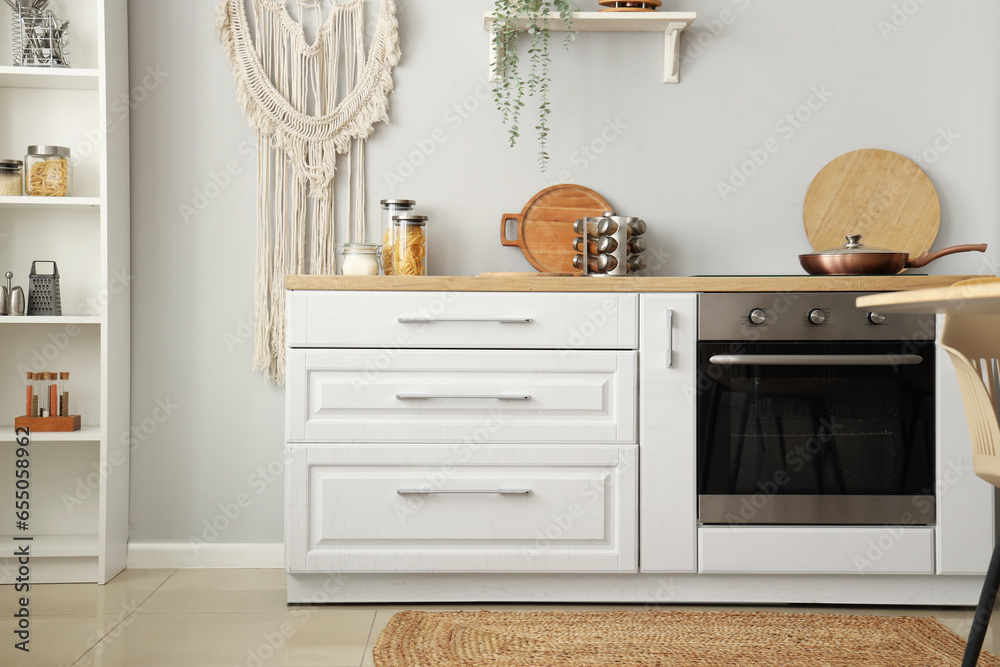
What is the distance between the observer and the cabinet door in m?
2.00

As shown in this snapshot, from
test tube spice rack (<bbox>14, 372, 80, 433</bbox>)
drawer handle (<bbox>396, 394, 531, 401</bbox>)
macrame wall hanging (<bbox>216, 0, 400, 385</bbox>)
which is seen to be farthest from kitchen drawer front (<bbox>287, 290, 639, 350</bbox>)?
test tube spice rack (<bbox>14, 372, 80, 433</bbox>)

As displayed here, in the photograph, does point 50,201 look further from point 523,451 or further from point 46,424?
point 523,451

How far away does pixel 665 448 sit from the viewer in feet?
6.56

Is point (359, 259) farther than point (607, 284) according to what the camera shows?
Yes

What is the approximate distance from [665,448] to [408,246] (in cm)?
94

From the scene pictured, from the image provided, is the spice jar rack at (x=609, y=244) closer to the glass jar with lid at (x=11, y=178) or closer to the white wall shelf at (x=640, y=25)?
the white wall shelf at (x=640, y=25)

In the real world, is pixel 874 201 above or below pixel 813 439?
above

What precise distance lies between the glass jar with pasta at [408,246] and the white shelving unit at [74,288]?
83cm

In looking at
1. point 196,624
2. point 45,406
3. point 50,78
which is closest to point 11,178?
point 50,78

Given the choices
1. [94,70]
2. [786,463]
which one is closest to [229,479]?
[94,70]

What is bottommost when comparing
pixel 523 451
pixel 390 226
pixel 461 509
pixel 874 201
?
pixel 461 509

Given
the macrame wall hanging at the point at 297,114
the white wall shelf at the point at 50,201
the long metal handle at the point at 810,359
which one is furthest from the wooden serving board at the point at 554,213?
the white wall shelf at the point at 50,201

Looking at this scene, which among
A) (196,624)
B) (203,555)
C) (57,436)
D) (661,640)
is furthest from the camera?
(203,555)

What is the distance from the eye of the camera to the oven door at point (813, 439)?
6.56 ft
